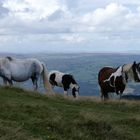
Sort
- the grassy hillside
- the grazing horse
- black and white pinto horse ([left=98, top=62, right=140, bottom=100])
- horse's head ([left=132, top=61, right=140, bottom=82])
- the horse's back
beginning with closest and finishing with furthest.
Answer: the grassy hillside
horse's head ([left=132, top=61, right=140, bottom=82])
black and white pinto horse ([left=98, top=62, right=140, bottom=100])
the grazing horse
the horse's back

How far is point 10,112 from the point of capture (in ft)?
44.8

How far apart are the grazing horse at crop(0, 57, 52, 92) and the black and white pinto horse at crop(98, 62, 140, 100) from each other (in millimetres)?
3009

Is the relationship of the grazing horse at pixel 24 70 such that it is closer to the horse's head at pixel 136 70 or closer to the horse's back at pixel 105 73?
the horse's back at pixel 105 73

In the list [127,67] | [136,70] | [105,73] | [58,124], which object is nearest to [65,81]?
[105,73]

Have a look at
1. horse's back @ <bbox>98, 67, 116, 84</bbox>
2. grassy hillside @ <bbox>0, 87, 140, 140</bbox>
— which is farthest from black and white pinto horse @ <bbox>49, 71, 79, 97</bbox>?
grassy hillside @ <bbox>0, 87, 140, 140</bbox>

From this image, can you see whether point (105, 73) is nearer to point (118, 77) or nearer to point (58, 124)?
point (118, 77)

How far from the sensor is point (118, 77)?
2470 cm

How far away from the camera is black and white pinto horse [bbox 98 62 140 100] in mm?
24062

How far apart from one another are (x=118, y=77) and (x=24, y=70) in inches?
196

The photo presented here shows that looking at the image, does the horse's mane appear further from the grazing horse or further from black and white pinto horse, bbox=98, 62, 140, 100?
the grazing horse

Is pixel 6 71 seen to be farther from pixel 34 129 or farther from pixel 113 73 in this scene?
pixel 34 129

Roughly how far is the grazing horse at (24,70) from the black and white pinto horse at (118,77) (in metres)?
3.01

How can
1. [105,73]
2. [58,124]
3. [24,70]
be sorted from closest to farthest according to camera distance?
[58,124] < [24,70] < [105,73]

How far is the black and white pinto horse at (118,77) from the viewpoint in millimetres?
24062
